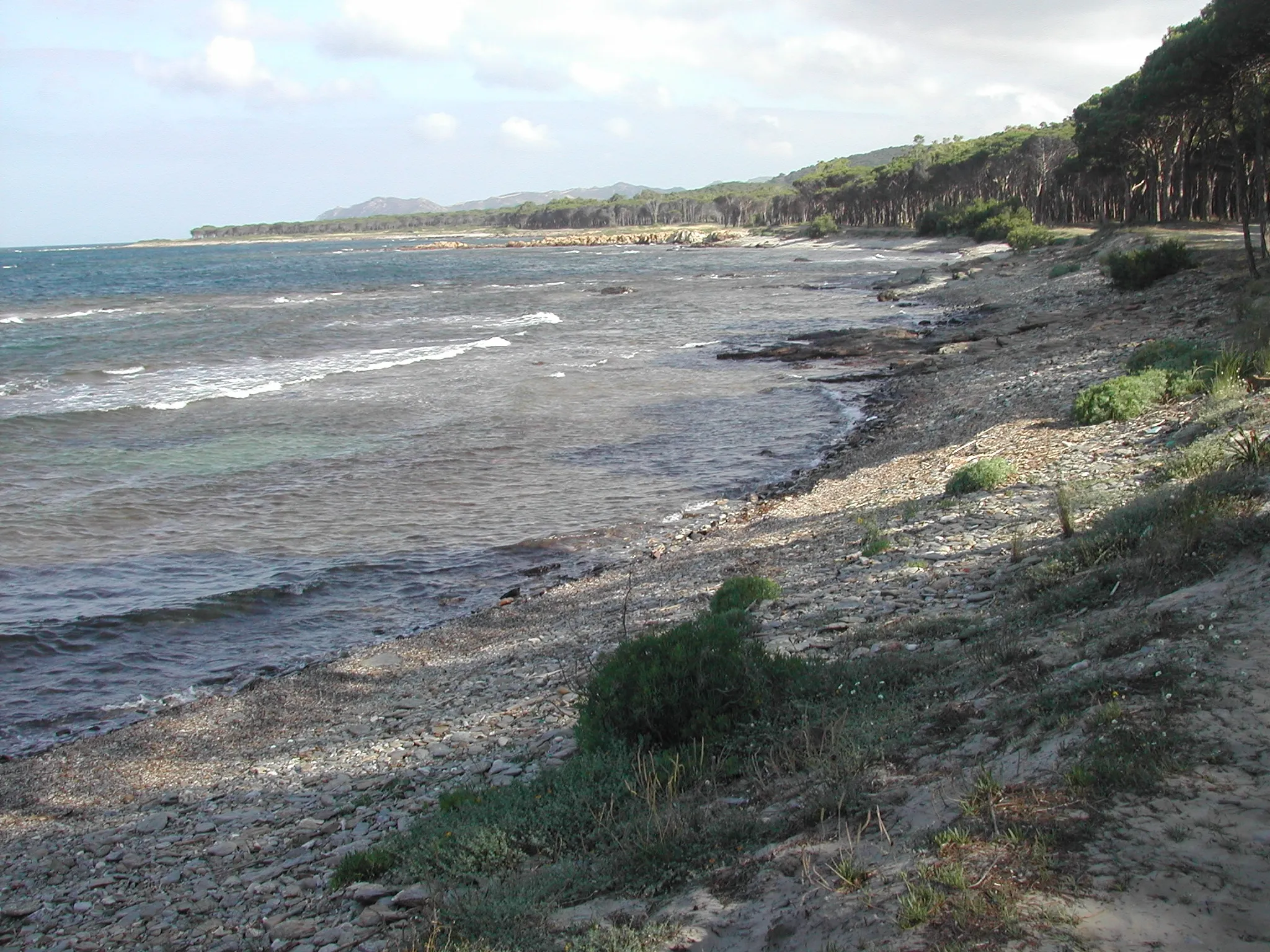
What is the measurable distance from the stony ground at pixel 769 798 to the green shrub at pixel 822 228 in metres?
113

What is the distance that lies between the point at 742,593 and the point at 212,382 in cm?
2949

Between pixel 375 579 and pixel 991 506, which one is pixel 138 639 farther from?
pixel 991 506

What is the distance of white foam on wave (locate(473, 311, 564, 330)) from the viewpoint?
50.6m

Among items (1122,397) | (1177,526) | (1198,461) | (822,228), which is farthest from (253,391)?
(822,228)

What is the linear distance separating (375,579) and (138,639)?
11.1 ft

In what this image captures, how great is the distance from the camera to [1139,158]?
55438 millimetres

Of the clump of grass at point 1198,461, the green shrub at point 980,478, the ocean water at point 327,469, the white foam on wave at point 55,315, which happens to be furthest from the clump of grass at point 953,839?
the white foam on wave at point 55,315

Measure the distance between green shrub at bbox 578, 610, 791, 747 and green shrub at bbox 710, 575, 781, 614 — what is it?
2779mm

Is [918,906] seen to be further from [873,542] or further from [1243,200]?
[1243,200]

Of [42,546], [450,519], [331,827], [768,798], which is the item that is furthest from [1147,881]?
[42,546]

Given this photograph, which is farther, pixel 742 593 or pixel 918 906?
pixel 742 593

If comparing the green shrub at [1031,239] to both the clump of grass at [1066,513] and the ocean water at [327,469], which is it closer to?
the ocean water at [327,469]

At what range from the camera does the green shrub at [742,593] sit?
1001 centimetres

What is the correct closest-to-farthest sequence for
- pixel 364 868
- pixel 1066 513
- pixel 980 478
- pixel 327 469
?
pixel 364 868
pixel 1066 513
pixel 980 478
pixel 327 469
